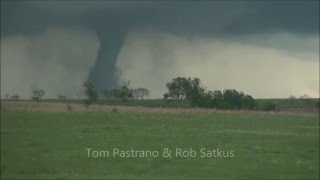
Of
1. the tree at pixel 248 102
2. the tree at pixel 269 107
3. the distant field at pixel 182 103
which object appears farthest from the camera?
the tree at pixel 248 102

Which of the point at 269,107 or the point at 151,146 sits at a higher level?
the point at 269,107

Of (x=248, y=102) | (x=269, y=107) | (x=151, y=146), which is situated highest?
(x=248, y=102)

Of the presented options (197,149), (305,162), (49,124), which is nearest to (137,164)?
(197,149)

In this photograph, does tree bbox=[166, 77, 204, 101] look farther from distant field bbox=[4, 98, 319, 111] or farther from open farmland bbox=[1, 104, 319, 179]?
open farmland bbox=[1, 104, 319, 179]

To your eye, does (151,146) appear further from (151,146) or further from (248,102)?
(248,102)

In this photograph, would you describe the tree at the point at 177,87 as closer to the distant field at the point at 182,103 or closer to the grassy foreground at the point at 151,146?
the distant field at the point at 182,103

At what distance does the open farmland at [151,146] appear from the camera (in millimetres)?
24625

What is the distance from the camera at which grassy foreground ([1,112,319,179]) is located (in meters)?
24.6

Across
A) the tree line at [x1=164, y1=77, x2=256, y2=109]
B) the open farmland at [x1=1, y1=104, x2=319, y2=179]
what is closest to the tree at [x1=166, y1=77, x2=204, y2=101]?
the tree line at [x1=164, y1=77, x2=256, y2=109]

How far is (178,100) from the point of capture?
62.1 m

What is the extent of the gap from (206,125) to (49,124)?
1149 centimetres

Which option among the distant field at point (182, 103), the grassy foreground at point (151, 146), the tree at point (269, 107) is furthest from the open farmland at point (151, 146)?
the tree at point (269, 107)

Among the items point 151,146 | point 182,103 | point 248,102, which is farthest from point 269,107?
point 151,146

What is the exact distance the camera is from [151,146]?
29109 millimetres
